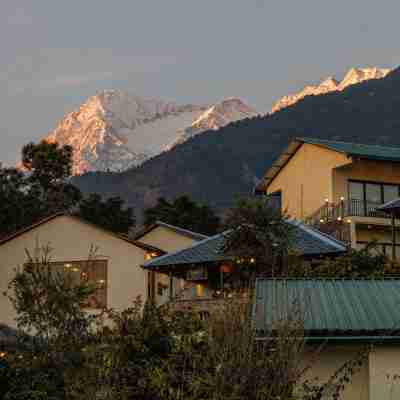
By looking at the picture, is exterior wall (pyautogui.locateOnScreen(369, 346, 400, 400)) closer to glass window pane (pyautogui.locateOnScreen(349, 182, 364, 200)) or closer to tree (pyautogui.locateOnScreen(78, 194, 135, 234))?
glass window pane (pyautogui.locateOnScreen(349, 182, 364, 200))

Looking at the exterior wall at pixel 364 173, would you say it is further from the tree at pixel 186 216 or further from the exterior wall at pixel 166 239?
the tree at pixel 186 216

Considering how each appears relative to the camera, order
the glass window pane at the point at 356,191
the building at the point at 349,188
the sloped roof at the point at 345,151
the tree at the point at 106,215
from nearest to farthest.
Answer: the building at the point at 349,188 → the sloped roof at the point at 345,151 → the glass window pane at the point at 356,191 → the tree at the point at 106,215

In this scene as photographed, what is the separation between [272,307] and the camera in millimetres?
15680

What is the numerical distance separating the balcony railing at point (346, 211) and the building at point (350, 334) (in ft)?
81.9

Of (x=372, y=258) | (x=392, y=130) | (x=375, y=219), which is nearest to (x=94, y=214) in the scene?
(x=375, y=219)

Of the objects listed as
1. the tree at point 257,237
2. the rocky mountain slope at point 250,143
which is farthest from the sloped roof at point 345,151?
the rocky mountain slope at point 250,143

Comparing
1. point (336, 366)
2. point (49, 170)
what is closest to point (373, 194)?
point (336, 366)

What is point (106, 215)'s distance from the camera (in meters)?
68.9

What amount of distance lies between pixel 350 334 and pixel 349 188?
28.7 meters

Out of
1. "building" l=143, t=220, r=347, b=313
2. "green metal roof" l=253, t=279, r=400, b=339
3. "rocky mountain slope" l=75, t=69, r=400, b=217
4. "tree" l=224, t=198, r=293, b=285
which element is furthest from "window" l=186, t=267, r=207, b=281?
"rocky mountain slope" l=75, t=69, r=400, b=217

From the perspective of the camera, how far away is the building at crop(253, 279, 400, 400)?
14.9 m

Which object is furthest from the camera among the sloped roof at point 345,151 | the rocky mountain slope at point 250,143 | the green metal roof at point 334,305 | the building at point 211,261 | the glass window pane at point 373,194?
the rocky mountain slope at point 250,143

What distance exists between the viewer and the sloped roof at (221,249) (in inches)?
1267

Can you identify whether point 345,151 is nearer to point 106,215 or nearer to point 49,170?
point 106,215
